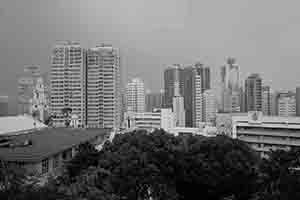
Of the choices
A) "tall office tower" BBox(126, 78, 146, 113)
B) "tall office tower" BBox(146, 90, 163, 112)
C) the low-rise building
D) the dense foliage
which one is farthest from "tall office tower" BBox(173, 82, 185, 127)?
the dense foliage

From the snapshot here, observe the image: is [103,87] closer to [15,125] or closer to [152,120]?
[152,120]

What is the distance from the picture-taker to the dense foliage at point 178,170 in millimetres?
9555

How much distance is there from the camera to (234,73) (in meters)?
87.9

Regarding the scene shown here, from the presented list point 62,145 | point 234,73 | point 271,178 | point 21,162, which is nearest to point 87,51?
point 62,145

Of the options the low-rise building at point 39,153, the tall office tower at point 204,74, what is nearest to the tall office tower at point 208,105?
the tall office tower at point 204,74

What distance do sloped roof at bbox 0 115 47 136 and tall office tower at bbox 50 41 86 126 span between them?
20.0 metres

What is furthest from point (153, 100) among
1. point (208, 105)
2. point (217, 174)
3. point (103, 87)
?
point (217, 174)

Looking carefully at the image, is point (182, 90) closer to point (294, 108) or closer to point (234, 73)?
point (294, 108)

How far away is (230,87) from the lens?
8250 cm

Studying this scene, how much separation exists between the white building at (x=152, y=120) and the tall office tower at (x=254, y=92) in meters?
23.2

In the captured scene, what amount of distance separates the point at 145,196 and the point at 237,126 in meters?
20.1

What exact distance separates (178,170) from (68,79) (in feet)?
115

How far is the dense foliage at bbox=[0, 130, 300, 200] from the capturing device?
31.3 ft

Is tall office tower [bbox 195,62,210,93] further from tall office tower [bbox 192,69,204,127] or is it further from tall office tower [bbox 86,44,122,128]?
tall office tower [bbox 86,44,122,128]
